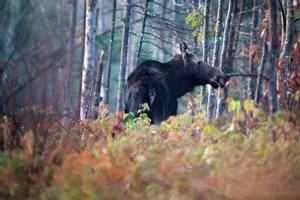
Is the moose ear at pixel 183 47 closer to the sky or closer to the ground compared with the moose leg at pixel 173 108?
closer to the sky

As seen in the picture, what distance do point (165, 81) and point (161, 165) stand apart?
7504 mm

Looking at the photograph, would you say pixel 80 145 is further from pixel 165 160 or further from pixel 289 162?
pixel 289 162

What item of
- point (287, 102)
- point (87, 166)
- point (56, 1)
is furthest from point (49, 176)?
point (287, 102)

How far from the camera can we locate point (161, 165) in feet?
24.6

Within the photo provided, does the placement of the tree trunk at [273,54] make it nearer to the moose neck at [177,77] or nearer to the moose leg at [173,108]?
the moose leg at [173,108]

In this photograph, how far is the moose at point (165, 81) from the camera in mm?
13914

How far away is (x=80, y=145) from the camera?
30.1ft

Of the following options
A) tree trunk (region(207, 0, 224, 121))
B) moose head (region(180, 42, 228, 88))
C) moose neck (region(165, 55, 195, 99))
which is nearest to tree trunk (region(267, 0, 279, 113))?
tree trunk (region(207, 0, 224, 121))

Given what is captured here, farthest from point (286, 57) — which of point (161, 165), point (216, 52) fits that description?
point (161, 165)

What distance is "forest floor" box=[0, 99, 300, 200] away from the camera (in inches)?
293

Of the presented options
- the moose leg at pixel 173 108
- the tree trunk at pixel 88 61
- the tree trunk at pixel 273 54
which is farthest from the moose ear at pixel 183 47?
the tree trunk at pixel 273 54

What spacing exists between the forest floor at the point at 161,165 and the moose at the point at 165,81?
5.22 m

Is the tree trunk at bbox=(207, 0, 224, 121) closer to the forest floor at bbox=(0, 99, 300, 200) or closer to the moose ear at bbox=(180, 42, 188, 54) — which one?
the moose ear at bbox=(180, 42, 188, 54)

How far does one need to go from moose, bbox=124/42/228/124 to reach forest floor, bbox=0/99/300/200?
17.1ft
